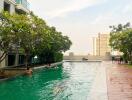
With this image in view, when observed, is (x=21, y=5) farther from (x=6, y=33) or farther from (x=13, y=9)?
(x=6, y=33)

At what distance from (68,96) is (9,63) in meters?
28.4

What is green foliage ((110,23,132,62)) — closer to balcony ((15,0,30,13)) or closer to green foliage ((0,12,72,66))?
balcony ((15,0,30,13))

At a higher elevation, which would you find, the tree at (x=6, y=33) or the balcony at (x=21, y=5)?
the balcony at (x=21, y=5)

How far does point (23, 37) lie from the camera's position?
28.1m

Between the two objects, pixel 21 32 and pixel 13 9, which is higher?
pixel 13 9

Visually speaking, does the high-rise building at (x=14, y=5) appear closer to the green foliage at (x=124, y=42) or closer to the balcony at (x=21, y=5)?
the balcony at (x=21, y=5)

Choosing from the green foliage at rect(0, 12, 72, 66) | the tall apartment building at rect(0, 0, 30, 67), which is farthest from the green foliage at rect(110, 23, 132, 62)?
the green foliage at rect(0, 12, 72, 66)

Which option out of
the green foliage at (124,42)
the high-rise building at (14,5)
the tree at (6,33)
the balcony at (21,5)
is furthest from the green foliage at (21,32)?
the green foliage at (124,42)

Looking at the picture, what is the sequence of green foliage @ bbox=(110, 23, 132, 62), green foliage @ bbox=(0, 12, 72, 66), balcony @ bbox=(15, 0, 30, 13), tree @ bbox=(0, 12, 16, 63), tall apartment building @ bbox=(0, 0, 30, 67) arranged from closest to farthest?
tree @ bbox=(0, 12, 16, 63)
green foliage @ bbox=(0, 12, 72, 66)
tall apartment building @ bbox=(0, 0, 30, 67)
balcony @ bbox=(15, 0, 30, 13)
green foliage @ bbox=(110, 23, 132, 62)

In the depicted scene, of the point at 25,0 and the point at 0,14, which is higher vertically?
the point at 25,0

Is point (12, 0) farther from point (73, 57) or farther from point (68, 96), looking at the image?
point (73, 57)

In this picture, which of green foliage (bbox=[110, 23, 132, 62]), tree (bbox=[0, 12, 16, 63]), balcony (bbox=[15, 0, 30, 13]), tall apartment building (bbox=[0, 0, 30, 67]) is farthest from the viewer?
green foliage (bbox=[110, 23, 132, 62])

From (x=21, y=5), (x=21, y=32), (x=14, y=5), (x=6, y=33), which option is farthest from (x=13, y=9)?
(x=6, y=33)

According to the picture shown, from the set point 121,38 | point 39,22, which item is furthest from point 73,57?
point 39,22
